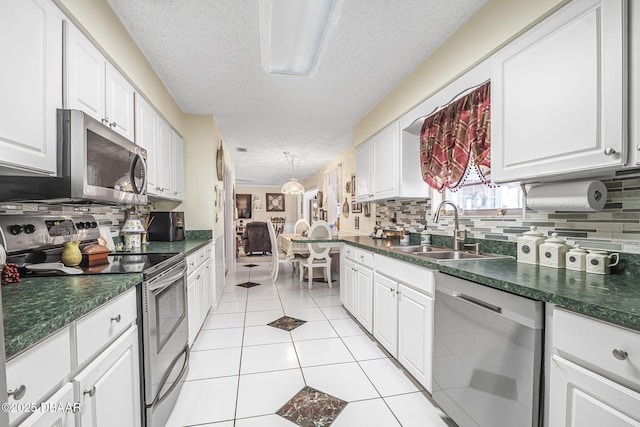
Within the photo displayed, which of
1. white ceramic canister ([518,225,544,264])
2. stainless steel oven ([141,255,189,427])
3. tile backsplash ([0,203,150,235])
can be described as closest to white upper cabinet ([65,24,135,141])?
tile backsplash ([0,203,150,235])

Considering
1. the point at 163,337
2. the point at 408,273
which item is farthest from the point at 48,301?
the point at 408,273

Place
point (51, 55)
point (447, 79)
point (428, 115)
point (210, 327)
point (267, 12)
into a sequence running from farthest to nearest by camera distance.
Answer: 1. point (210, 327)
2. point (428, 115)
3. point (447, 79)
4. point (267, 12)
5. point (51, 55)

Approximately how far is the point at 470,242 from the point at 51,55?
103 inches

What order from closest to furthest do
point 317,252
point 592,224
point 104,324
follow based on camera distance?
point 104,324, point 592,224, point 317,252

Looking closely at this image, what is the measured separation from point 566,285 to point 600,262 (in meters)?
0.36

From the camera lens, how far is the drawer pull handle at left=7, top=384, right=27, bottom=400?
617 mm

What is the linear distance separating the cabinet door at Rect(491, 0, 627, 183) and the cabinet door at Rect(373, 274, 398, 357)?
3.47 feet

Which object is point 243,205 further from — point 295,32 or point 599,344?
point 599,344

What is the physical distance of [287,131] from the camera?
13.8ft

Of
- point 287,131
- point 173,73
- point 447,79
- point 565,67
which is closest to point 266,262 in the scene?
point 287,131

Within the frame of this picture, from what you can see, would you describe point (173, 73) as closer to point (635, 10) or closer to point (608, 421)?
point (635, 10)

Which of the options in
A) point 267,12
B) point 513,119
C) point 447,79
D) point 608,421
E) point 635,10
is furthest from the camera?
point 447,79

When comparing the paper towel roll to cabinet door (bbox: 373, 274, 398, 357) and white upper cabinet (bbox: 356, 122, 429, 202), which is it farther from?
white upper cabinet (bbox: 356, 122, 429, 202)

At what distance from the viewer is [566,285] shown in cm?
108
